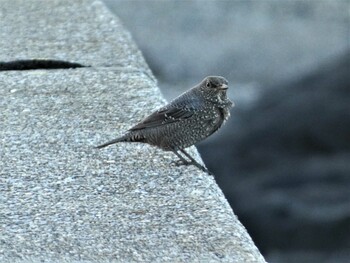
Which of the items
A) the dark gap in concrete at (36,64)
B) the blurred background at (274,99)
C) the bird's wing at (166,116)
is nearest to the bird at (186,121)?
the bird's wing at (166,116)

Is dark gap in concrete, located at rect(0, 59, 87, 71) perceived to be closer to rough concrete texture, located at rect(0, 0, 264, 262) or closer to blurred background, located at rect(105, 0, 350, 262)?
rough concrete texture, located at rect(0, 0, 264, 262)

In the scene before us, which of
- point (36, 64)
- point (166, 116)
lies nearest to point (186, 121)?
point (166, 116)

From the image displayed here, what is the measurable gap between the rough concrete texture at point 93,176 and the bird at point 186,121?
8 centimetres

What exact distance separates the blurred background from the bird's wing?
1.87m

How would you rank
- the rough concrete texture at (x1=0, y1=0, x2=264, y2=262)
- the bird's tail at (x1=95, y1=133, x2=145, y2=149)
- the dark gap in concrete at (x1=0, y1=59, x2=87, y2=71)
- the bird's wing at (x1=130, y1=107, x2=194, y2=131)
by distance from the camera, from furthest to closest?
the dark gap in concrete at (x1=0, y1=59, x2=87, y2=71) → the bird's wing at (x1=130, y1=107, x2=194, y2=131) → the bird's tail at (x1=95, y1=133, x2=145, y2=149) → the rough concrete texture at (x1=0, y1=0, x2=264, y2=262)

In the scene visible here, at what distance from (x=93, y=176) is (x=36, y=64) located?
1.65m

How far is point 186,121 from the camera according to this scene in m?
5.07

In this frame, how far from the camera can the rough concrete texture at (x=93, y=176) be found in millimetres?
3834

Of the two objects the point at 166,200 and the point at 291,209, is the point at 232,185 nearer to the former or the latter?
the point at 291,209

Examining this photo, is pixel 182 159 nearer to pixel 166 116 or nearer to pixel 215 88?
pixel 166 116

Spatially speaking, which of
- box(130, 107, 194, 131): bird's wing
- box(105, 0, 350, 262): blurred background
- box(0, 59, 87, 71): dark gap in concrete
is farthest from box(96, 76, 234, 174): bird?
box(105, 0, 350, 262): blurred background

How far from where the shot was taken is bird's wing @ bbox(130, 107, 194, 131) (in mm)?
5008

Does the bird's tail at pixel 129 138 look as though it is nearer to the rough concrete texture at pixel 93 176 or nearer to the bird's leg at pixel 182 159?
the rough concrete texture at pixel 93 176

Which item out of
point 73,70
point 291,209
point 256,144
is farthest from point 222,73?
point 73,70
